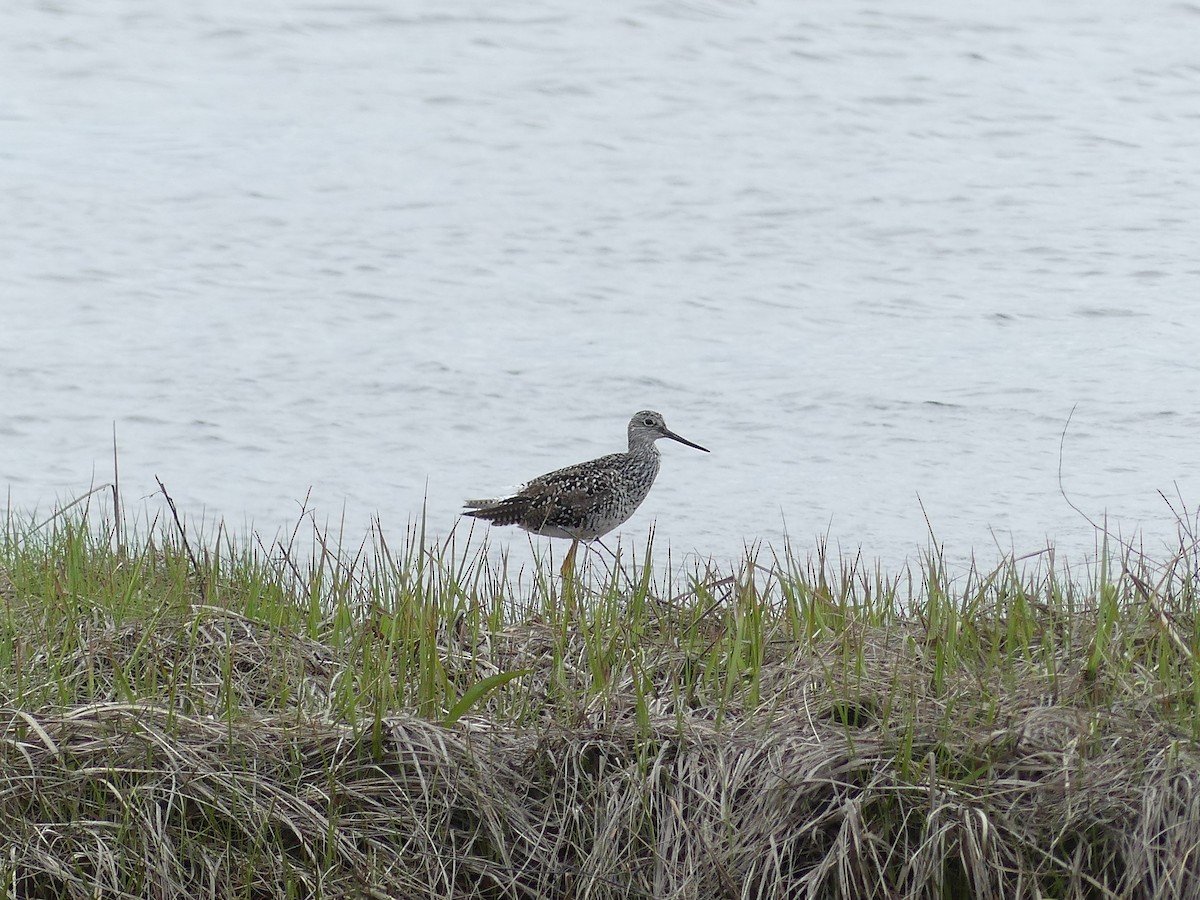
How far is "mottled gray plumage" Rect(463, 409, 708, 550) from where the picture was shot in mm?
7668

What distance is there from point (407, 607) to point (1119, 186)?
14079 mm

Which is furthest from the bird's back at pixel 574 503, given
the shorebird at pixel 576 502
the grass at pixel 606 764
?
the grass at pixel 606 764

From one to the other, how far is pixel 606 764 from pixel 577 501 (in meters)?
3.70

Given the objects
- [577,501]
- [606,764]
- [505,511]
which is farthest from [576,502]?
[606,764]

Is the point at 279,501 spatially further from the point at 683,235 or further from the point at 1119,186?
the point at 1119,186

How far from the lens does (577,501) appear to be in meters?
7.71

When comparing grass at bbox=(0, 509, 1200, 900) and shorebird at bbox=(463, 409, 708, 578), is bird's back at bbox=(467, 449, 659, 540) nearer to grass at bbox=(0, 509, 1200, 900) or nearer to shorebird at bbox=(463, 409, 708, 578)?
shorebird at bbox=(463, 409, 708, 578)

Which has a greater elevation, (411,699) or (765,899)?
(411,699)

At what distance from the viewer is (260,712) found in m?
4.25

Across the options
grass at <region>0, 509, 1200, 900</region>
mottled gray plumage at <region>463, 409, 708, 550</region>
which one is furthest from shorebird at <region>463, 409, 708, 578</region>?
grass at <region>0, 509, 1200, 900</region>

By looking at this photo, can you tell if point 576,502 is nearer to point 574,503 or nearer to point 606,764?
point 574,503

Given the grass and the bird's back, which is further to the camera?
the bird's back

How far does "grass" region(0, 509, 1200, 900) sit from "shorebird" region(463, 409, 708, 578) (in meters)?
3.09

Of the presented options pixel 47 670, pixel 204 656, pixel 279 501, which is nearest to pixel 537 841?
pixel 204 656
